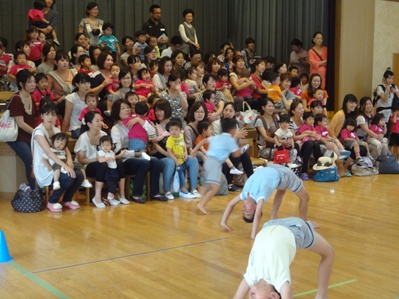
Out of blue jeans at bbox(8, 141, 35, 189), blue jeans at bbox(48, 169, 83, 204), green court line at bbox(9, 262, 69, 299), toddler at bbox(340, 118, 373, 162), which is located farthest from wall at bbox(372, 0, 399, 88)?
green court line at bbox(9, 262, 69, 299)

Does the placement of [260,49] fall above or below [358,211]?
above

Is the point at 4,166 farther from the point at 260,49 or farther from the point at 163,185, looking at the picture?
the point at 260,49

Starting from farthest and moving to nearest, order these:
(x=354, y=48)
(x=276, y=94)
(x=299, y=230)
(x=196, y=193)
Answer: (x=354, y=48) < (x=276, y=94) < (x=196, y=193) < (x=299, y=230)

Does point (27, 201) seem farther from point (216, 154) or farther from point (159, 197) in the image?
point (216, 154)

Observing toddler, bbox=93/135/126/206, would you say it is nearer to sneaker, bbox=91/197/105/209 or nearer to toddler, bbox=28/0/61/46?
sneaker, bbox=91/197/105/209

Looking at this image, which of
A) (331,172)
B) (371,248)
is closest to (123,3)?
(331,172)

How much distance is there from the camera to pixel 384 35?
41.1 ft

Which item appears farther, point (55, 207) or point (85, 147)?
point (85, 147)

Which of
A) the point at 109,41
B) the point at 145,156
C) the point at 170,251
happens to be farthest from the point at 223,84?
the point at 170,251

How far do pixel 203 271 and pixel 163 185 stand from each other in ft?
9.26

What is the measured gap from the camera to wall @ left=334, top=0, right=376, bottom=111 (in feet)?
38.5

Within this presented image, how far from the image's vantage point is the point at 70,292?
434 cm

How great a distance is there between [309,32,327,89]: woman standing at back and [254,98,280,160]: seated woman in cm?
284

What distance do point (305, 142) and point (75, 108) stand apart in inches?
131
